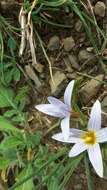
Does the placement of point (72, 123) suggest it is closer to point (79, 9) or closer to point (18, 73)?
point (18, 73)

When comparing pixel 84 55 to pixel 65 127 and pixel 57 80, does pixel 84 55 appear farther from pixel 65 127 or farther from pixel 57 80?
pixel 65 127

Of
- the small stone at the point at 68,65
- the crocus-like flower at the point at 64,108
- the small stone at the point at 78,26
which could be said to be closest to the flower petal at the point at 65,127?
the crocus-like flower at the point at 64,108

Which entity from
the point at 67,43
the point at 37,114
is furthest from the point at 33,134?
the point at 67,43

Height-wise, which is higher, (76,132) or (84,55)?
(84,55)

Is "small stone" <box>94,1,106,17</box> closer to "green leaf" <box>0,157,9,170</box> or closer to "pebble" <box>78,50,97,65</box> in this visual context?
"pebble" <box>78,50,97,65</box>

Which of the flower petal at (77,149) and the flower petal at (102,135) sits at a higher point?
the flower petal at (102,135)

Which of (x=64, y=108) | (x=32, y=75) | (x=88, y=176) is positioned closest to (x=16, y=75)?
(x=32, y=75)

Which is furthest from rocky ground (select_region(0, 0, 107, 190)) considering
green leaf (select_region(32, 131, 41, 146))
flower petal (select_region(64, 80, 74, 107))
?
flower petal (select_region(64, 80, 74, 107))

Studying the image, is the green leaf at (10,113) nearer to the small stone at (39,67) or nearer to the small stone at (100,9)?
the small stone at (39,67)
